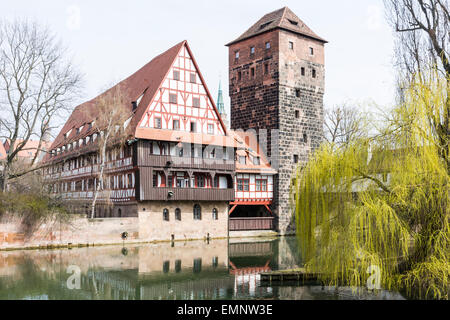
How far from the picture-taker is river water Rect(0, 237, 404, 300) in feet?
47.1

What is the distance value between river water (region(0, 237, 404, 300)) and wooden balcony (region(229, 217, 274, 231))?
5.84 meters

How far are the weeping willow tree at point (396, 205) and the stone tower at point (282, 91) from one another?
24.4 metres

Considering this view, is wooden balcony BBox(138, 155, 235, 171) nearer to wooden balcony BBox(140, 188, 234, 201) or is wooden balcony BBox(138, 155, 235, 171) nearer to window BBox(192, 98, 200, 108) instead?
wooden balcony BBox(140, 188, 234, 201)

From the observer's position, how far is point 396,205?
465 inches

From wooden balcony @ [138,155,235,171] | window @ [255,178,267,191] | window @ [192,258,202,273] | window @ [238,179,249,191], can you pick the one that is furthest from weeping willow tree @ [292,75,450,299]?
window @ [255,178,267,191]

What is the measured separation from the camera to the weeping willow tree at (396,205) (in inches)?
442

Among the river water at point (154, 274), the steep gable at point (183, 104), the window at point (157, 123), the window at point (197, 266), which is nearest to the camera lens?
the river water at point (154, 274)

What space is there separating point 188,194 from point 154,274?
45.0 ft

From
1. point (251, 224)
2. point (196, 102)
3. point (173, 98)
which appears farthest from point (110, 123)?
point (251, 224)

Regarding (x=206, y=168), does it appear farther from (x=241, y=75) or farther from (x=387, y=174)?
(x=387, y=174)

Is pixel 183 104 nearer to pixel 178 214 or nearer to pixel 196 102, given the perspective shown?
pixel 196 102

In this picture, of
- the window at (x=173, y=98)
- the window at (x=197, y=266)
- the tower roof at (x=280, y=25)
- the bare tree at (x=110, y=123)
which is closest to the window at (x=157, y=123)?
the window at (x=173, y=98)

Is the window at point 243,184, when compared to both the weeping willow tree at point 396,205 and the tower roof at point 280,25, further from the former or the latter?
the weeping willow tree at point 396,205
